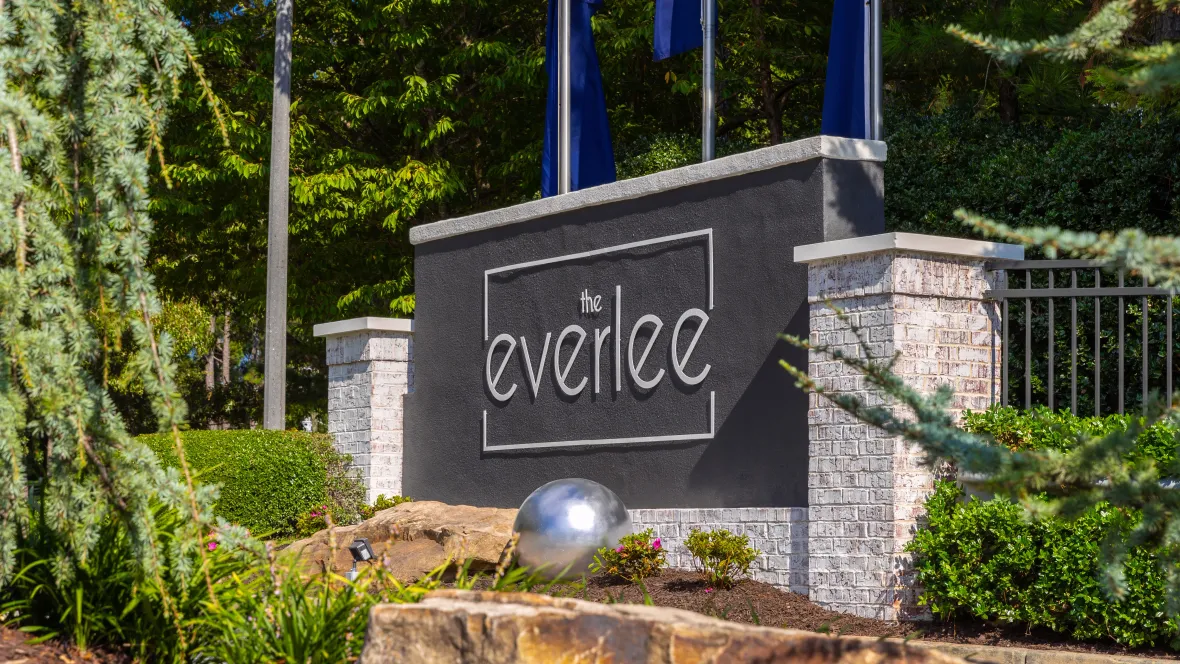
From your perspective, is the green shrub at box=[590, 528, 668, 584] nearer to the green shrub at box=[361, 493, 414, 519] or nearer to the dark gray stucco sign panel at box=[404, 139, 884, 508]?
the dark gray stucco sign panel at box=[404, 139, 884, 508]

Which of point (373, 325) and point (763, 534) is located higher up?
point (373, 325)

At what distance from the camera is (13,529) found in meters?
5.85

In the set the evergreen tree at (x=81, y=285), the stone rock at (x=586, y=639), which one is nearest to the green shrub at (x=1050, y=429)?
the stone rock at (x=586, y=639)

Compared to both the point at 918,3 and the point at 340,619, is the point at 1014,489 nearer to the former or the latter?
the point at 340,619

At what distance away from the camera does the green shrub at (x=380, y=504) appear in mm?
13695

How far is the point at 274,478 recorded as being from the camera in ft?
45.2

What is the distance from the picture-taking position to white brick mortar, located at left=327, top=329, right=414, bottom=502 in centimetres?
1403

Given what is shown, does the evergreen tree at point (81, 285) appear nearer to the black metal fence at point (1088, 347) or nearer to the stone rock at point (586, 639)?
the stone rock at point (586, 639)

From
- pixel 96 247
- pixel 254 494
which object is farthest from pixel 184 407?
pixel 254 494

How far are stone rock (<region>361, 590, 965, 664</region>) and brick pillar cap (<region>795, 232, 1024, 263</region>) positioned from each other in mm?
4919

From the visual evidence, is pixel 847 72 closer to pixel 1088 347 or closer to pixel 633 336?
pixel 633 336

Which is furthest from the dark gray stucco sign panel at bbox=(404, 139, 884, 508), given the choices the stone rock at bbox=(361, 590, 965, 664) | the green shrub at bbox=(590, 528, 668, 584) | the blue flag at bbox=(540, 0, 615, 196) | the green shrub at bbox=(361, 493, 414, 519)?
the stone rock at bbox=(361, 590, 965, 664)

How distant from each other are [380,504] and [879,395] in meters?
6.16

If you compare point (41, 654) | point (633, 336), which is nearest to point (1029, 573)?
point (633, 336)
